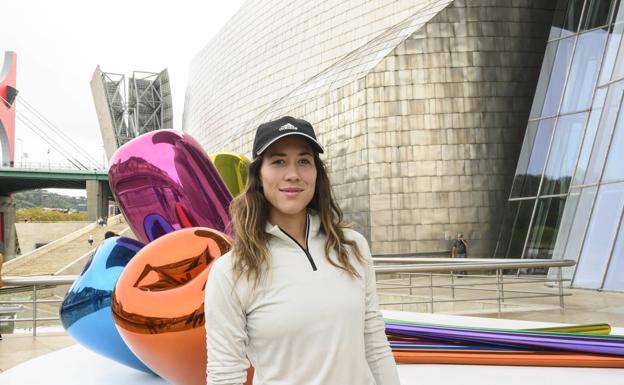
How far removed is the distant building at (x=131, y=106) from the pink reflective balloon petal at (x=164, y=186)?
81.2 meters

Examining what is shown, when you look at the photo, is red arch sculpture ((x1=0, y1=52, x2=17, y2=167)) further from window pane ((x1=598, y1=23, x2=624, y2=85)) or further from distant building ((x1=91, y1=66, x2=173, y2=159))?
window pane ((x1=598, y1=23, x2=624, y2=85))

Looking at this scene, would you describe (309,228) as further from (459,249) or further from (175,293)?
(459,249)

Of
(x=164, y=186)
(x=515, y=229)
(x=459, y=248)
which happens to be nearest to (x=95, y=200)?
(x=459, y=248)

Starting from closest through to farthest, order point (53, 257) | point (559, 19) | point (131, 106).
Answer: point (559, 19), point (53, 257), point (131, 106)

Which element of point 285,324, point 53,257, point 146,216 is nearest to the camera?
point 285,324

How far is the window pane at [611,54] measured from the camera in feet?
46.1

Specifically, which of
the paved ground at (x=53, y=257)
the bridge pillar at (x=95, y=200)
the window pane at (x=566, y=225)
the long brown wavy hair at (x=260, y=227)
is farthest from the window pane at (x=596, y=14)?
the bridge pillar at (x=95, y=200)

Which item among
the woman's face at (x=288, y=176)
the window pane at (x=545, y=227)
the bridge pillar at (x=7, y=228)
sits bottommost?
the bridge pillar at (x=7, y=228)

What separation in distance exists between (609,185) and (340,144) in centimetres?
1102

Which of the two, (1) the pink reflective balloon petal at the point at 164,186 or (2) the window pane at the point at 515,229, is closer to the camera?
(1) the pink reflective balloon petal at the point at 164,186

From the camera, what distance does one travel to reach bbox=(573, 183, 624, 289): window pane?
1160 centimetres

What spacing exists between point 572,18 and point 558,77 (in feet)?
6.84

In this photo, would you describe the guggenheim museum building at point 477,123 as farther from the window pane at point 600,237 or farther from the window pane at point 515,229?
the window pane at point 600,237

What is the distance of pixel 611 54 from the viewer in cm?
1433
